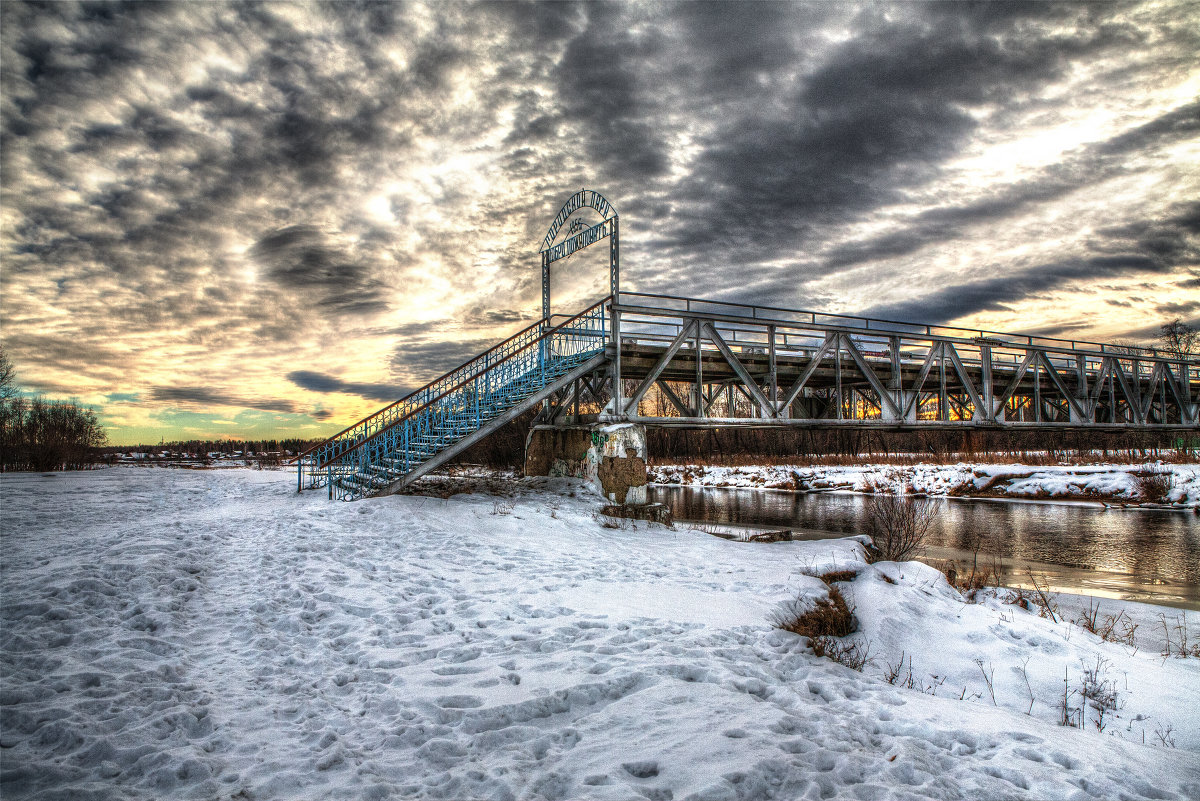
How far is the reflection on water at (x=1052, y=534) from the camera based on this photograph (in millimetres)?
10711

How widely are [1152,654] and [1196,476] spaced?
2187 centimetres

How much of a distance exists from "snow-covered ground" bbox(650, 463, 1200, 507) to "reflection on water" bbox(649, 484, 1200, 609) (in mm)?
1756

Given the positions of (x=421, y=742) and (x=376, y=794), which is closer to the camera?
(x=376, y=794)

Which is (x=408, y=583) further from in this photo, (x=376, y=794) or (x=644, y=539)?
(x=644, y=539)

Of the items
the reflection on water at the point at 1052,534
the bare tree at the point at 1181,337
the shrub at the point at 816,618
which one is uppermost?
the bare tree at the point at 1181,337

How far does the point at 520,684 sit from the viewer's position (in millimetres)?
4672

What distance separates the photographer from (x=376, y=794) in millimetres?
3230

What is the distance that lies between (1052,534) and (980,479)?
39.7 feet

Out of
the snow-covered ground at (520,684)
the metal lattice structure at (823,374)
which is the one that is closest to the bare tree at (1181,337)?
the metal lattice structure at (823,374)

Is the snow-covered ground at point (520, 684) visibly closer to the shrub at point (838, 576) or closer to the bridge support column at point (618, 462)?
the shrub at point (838, 576)

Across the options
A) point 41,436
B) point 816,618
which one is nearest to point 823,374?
point 816,618

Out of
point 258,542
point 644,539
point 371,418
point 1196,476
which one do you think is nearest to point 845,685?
point 644,539

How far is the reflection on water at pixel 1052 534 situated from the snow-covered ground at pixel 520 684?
2391 millimetres

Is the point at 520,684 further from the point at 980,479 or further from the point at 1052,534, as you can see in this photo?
the point at 980,479
